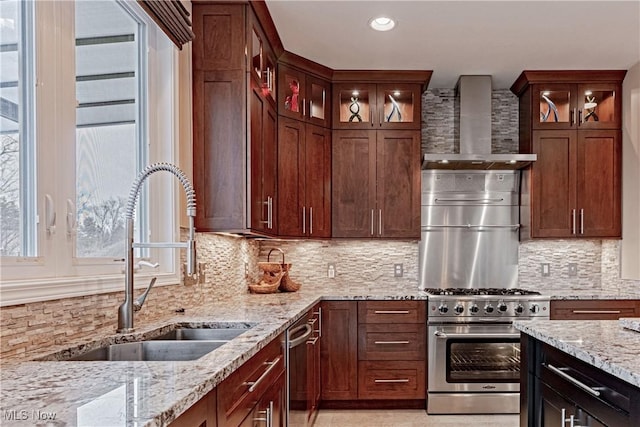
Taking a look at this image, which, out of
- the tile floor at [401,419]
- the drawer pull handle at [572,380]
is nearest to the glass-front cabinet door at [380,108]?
the tile floor at [401,419]

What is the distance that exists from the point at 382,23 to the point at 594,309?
8.95ft

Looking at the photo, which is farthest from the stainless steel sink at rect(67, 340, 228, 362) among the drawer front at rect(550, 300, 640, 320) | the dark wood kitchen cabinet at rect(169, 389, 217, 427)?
the drawer front at rect(550, 300, 640, 320)

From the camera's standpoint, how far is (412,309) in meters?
4.13

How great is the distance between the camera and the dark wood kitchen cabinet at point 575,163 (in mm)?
4465

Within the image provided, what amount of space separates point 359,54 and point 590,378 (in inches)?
117

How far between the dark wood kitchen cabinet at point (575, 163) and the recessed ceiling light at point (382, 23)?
1619 millimetres

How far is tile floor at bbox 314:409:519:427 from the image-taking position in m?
3.81

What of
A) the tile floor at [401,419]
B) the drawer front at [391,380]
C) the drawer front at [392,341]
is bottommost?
the tile floor at [401,419]

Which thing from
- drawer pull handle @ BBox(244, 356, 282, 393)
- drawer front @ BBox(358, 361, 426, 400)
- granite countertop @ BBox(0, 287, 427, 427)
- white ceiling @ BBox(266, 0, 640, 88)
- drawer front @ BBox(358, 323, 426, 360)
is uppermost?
white ceiling @ BBox(266, 0, 640, 88)

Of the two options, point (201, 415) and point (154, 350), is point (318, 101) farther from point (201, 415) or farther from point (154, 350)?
point (201, 415)

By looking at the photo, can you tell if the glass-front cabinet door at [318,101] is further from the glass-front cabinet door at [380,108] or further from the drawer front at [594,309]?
the drawer front at [594,309]

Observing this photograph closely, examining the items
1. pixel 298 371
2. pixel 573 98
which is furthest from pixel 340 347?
pixel 573 98

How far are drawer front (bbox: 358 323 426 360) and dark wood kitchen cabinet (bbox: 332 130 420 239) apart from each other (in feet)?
2.61

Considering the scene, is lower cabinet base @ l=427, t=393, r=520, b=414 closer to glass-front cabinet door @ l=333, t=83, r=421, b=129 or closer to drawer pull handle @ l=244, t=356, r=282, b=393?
drawer pull handle @ l=244, t=356, r=282, b=393
